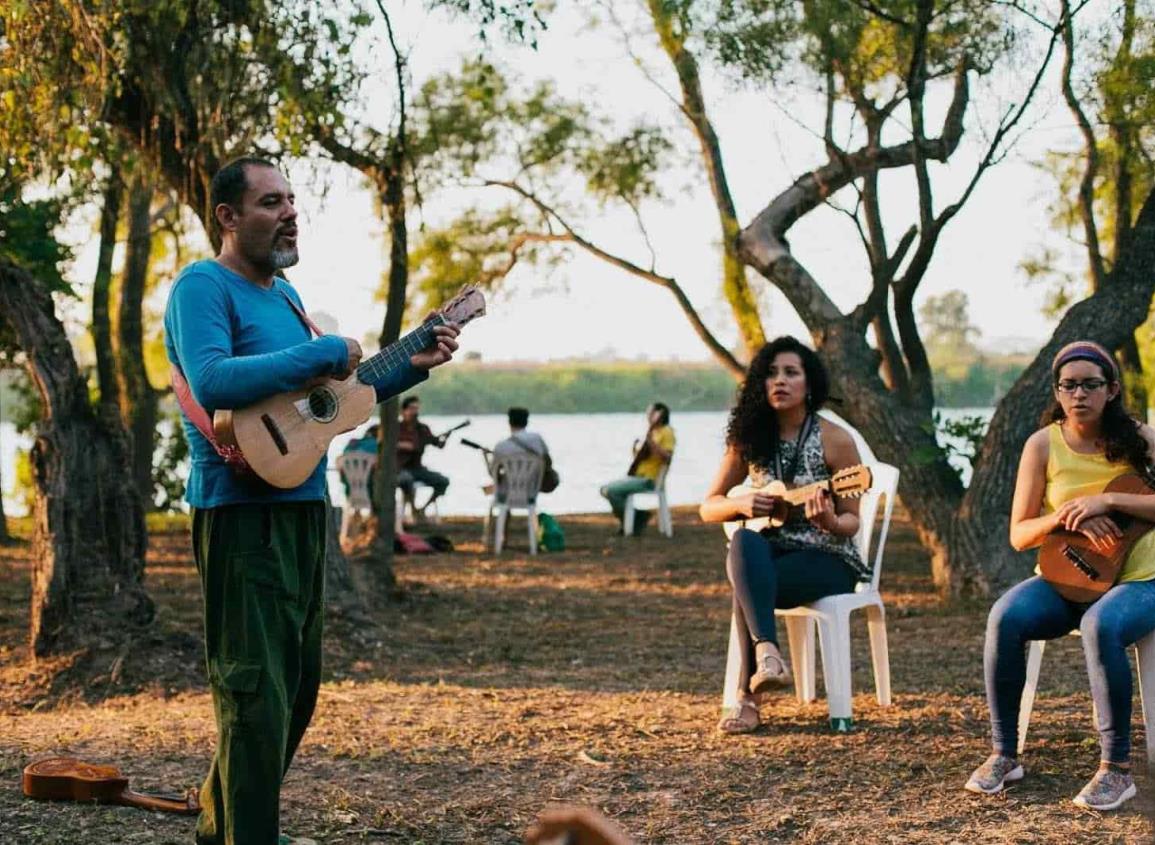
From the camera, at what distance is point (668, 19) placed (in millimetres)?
11023

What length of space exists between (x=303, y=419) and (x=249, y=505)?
0.23m

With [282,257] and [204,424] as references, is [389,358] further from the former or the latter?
[204,424]

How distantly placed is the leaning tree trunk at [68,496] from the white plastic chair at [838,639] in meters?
2.84

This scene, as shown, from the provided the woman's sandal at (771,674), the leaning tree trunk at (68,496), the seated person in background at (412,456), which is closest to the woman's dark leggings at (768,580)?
the woman's sandal at (771,674)

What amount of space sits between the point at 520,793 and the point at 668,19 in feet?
22.9

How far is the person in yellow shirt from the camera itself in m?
16.2

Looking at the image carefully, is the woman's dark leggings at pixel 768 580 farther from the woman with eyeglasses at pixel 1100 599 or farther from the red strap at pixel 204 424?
the red strap at pixel 204 424

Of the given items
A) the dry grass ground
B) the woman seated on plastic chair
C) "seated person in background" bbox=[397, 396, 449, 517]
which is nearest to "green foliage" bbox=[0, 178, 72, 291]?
the dry grass ground

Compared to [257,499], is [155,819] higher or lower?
lower

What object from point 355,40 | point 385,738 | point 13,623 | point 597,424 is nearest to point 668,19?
point 355,40

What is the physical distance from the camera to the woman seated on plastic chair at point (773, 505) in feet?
20.0

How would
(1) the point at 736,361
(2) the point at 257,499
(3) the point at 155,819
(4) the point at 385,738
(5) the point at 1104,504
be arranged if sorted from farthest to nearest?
(1) the point at 736,361
(4) the point at 385,738
(5) the point at 1104,504
(3) the point at 155,819
(2) the point at 257,499

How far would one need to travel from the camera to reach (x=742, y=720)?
6.16 m

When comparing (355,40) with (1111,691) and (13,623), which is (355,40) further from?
(1111,691)
